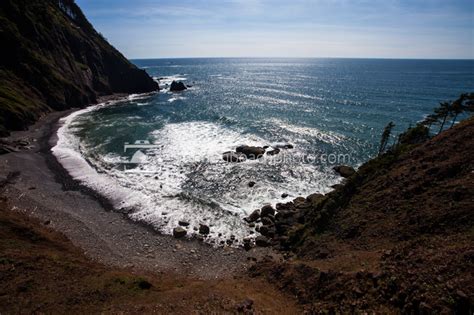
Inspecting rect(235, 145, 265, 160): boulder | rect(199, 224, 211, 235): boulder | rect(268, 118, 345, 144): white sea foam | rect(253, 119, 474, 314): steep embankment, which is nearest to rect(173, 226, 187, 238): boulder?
rect(199, 224, 211, 235): boulder

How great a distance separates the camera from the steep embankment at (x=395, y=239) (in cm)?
1450

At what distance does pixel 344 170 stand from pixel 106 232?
40794 millimetres

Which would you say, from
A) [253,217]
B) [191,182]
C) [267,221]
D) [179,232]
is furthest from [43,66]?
[267,221]

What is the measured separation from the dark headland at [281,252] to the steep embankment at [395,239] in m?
0.09

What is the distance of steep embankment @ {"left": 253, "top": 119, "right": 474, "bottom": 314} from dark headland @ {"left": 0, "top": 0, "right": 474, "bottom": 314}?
9cm

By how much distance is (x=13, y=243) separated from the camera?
22703mm

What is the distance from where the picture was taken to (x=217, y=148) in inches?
2402

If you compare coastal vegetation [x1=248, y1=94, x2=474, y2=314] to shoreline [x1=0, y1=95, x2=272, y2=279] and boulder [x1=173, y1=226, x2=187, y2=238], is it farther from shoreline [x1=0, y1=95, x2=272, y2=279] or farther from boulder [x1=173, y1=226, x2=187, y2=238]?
boulder [x1=173, y1=226, x2=187, y2=238]

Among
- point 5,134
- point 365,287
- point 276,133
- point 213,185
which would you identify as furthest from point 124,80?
point 365,287

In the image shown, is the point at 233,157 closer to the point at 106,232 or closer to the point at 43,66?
the point at 106,232

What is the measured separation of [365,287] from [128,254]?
23576mm

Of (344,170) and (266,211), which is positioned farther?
(344,170)

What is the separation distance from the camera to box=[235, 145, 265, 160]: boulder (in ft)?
185

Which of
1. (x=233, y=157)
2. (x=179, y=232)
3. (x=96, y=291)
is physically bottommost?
(x=179, y=232)
